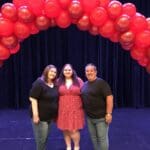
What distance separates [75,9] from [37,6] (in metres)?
0.49

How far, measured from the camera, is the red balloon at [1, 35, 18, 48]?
215 inches

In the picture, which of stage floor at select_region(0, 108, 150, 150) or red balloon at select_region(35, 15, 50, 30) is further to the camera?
stage floor at select_region(0, 108, 150, 150)

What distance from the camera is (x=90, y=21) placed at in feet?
17.9

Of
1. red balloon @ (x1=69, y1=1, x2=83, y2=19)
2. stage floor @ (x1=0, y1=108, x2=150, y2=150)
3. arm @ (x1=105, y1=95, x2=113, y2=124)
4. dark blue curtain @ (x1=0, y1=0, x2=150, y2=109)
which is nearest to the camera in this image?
red balloon @ (x1=69, y1=1, x2=83, y2=19)

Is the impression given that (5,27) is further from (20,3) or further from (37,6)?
(37,6)

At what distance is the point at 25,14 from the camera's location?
17.4 ft

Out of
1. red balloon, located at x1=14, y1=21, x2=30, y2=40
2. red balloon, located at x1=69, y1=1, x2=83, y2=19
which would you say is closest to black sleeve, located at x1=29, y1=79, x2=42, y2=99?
red balloon, located at x1=14, y1=21, x2=30, y2=40

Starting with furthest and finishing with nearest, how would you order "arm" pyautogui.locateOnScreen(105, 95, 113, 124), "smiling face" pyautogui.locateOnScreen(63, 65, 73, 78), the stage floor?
the stage floor
"smiling face" pyautogui.locateOnScreen(63, 65, 73, 78)
"arm" pyautogui.locateOnScreen(105, 95, 113, 124)

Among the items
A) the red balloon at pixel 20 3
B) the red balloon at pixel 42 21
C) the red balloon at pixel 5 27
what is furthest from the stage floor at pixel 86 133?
the red balloon at pixel 20 3

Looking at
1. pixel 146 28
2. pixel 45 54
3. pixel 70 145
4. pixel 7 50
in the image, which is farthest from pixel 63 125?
pixel 45 54

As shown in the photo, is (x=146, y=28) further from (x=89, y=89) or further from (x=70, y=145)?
(x=70, y=145)

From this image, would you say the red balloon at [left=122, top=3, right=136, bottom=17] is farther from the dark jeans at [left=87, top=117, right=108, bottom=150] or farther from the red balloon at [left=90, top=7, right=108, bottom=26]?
the dark jeans at [left=87, top=117, right=108, bottom=150]

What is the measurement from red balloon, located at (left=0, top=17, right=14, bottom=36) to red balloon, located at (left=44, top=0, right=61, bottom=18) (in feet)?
1.65

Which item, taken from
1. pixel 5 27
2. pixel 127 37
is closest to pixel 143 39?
pixel 127 37
